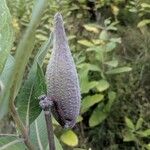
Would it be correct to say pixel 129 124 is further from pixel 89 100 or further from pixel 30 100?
pixel 30 100

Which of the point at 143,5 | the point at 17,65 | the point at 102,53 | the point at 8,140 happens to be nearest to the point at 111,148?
the point at 102,53

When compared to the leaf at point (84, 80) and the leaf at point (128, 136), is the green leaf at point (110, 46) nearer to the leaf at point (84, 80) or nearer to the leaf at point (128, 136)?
the leaf at point (84, 80)

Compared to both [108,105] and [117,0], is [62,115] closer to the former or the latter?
[108,105]

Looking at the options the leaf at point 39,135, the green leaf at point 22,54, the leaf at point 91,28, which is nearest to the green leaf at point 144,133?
the leaf at point 91,28

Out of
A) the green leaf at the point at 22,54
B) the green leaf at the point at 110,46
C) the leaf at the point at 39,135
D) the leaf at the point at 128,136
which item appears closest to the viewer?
the green leaf at the point at 22,54

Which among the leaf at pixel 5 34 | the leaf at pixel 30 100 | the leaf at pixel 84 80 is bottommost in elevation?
the leaf at pixel 84 80

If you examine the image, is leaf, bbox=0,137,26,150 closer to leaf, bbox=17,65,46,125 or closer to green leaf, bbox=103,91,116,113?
leaf, bbox=17,65,46,125

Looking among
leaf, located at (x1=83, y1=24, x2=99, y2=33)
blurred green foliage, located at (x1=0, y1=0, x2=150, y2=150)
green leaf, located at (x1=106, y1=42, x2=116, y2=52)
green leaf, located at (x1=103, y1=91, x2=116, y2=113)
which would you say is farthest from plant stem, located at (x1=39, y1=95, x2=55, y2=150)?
leaf, located at (x1=83, y1=24, x2=99, y2=33)
